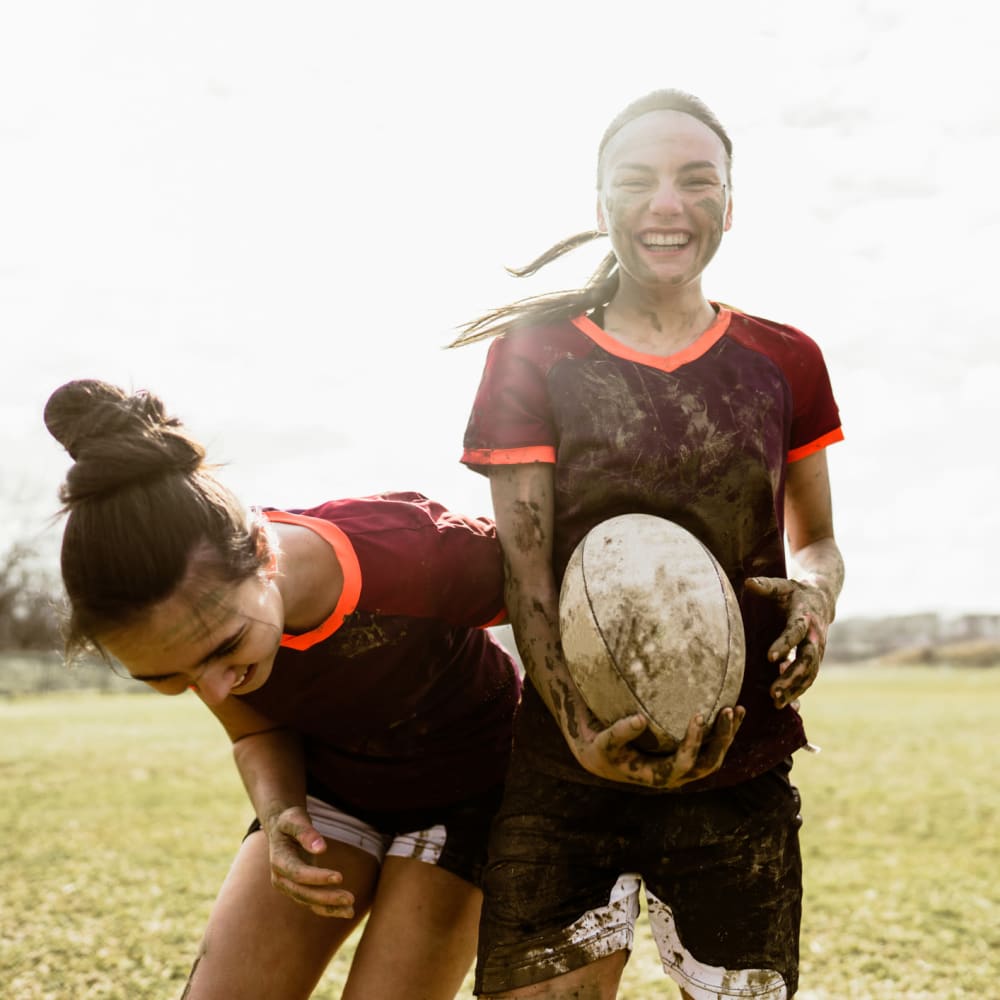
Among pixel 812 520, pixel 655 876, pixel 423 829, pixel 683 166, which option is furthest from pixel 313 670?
pixel 683 166

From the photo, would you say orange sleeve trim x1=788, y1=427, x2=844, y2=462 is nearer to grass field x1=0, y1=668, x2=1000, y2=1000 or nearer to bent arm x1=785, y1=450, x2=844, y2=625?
bent arm x1=785, y1=450, x2=844, y2=625

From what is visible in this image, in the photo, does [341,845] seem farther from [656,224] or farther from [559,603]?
[656,224]

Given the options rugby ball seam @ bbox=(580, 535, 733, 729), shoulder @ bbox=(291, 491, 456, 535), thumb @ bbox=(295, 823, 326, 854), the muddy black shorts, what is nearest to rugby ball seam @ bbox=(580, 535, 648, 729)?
rugby ball seam @ bbox=(580, 535, 733, 729)

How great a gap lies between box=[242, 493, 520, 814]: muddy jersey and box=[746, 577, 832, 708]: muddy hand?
2.46ft

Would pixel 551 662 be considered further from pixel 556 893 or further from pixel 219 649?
pixel 219 649

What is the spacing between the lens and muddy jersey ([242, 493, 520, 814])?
3033 mm

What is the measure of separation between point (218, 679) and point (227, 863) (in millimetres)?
5525

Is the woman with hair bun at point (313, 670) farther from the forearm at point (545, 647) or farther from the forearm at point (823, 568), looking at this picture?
the forearm at point (823, 568)

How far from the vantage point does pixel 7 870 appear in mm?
7652

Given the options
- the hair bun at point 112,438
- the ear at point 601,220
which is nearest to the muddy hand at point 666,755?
the hair bun at point 112,438

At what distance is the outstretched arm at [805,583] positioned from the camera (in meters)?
2.81

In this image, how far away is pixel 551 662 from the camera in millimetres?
2891

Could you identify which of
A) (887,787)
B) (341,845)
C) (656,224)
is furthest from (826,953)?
(887,787)

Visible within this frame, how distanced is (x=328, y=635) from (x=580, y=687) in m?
0.74
